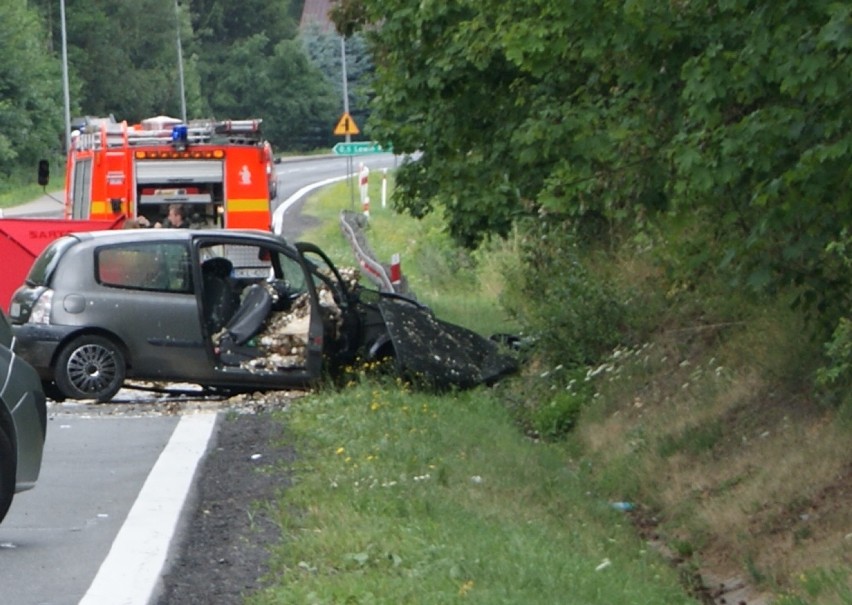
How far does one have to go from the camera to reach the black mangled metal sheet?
14.9 metres

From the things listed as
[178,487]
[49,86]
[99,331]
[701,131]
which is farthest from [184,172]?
[49,86]

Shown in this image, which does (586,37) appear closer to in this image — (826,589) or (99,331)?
(826,589)

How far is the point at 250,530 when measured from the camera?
8680 millimetres

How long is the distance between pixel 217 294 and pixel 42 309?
1.59 m

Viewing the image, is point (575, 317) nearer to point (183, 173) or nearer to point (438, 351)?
point (438, 351)

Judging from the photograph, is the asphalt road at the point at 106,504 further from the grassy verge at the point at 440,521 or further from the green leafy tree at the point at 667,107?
the green leafy tree at the point at 667,107

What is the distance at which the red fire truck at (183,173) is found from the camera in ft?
74.3

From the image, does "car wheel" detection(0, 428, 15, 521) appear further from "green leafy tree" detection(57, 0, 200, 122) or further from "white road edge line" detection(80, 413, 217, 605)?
"green leafy tree" detection(57, 0, 200, 122)

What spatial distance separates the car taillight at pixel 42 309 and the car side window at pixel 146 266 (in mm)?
466

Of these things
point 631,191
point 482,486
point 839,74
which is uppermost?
point 839,74

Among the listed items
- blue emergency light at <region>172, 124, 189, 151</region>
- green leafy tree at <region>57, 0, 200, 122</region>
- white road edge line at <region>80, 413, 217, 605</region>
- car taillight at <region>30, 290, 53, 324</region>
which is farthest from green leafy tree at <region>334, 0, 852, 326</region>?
green leafy tree at <region>57, 0, 200, 122</region>

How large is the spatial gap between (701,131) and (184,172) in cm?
1474

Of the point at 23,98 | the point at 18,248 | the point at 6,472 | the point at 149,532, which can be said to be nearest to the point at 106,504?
the point at 149,532

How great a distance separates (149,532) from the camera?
8773mm
